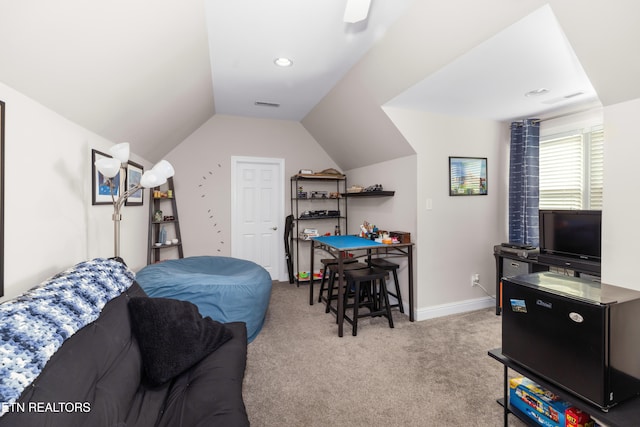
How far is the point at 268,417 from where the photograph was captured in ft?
5.89

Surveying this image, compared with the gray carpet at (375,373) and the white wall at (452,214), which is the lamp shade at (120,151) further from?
the white wall at (452,214)

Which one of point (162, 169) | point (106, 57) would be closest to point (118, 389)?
point (162, 169)

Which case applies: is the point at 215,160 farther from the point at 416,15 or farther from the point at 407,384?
the point at 407,384

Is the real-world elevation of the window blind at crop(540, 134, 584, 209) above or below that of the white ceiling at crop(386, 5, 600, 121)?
below

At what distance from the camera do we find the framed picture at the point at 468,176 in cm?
337

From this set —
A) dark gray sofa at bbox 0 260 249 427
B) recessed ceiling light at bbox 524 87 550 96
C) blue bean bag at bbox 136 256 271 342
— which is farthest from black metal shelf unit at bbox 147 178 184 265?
recessed ceiling light at bbox 524 87 550 96

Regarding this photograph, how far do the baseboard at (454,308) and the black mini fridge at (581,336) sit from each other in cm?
178

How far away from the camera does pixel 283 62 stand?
8.76 ft

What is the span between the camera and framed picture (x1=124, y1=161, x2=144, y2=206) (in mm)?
2846

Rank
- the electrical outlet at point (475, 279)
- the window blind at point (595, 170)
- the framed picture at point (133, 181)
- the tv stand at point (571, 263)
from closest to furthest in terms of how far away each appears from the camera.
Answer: the tv stand at point (571, 263) < the framed picture at point (133, 181) < the window blind at point (595, 170) < the electrical outlet at point (475, 279)

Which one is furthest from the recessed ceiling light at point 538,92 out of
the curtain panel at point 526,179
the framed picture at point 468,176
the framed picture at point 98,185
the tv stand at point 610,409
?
the framed picture at point 98,185

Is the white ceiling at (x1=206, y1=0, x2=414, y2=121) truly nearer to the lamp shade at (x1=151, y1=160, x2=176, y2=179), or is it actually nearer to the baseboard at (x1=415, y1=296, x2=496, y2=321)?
the lamp shade at (x1=151, y1=160, x2=176, y2=179)

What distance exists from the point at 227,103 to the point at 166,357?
10.5 feet

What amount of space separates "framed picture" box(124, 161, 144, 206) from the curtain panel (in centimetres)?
417
